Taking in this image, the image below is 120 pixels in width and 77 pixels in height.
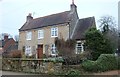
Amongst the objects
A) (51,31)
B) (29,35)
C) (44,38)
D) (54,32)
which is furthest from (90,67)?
(29,35)

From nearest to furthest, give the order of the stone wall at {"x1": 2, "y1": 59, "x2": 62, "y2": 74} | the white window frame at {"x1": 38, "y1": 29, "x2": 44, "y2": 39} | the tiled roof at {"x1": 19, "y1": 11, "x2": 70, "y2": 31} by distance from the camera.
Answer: the stone wall at {"x1": 2, "y1": 59, "x2": 62, "y2": 74} → the tiled roof at {"x1": 19, "y1": 11, "x2": 70, "y2": 31} → the white window frame at {"x1": 38, "y1": 29, "x2": 44, "y2": 39}

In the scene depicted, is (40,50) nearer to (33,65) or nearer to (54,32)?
(54,32)

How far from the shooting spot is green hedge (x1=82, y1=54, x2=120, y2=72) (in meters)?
17.3

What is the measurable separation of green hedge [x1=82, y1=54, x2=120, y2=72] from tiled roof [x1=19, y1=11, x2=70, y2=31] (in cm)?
1282

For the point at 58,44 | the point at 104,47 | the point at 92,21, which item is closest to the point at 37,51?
the point at 58,44

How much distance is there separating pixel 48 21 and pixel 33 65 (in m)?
18.2

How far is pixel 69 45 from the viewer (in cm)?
2686

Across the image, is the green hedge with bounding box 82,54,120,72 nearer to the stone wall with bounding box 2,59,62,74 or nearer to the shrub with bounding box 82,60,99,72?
the shrub with bounding box 82,60,99,72

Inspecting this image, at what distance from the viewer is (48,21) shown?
3500 cm

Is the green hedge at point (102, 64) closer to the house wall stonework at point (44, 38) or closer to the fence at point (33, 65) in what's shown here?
the fence at point (33, 65)

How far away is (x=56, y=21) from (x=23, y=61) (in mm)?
15742

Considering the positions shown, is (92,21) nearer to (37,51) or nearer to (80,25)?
(80,25)

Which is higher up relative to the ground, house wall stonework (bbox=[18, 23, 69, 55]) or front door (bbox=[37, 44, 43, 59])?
house wall stonework (bbox=[18, 23, 69, 55])

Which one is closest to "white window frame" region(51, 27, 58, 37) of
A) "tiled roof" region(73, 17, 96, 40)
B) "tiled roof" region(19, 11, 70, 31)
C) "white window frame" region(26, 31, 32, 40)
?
"tiled roof" region(19, 11, 70, 31)
